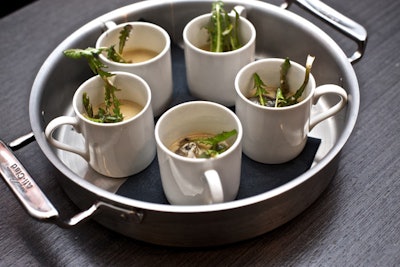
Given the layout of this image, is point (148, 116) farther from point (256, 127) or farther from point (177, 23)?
point (177, 23)

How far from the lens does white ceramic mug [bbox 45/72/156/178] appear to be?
0.52 meters

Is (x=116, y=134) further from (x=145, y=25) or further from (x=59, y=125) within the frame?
(x=145, y=25)

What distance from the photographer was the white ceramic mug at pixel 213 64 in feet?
1.95

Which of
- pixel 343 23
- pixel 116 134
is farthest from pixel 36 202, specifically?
pixel 343 23

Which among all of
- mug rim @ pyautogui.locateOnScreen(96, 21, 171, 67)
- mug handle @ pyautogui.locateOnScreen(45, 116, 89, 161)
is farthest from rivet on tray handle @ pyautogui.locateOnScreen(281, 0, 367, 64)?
mug handle @ pyautogui.locateOnScreen(45, 116, 89, 161)

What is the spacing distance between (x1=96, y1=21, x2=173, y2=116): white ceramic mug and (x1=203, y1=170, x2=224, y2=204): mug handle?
173 mm

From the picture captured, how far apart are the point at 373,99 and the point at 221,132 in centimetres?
21

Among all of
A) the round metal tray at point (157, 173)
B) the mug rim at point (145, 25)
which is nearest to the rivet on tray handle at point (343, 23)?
the round metal tray at point (157, 173)

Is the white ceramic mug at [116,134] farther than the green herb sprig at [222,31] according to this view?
No

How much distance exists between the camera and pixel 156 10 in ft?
2.29

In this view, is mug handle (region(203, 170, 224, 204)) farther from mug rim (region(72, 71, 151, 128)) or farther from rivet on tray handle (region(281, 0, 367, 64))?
rivet on tray handle (region(281, 0, 367, 64))

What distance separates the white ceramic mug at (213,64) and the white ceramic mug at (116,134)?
75 mm

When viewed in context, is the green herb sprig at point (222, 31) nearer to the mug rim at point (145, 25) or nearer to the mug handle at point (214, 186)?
the mug rim at point (145, 25)

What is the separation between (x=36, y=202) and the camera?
1.48ft
